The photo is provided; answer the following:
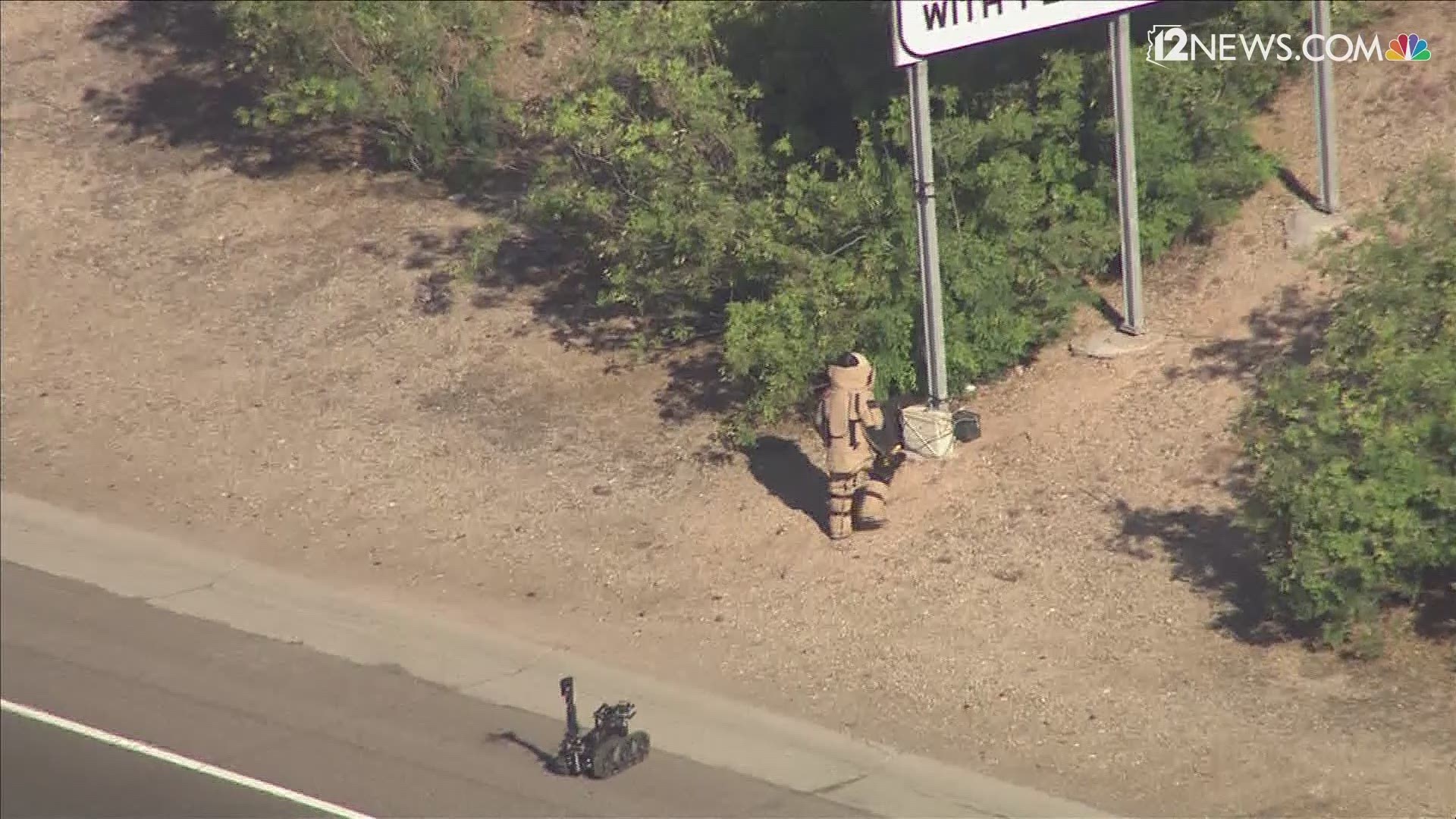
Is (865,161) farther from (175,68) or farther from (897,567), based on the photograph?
(175,68)

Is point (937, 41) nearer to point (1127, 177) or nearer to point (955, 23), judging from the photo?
point (955, 23)

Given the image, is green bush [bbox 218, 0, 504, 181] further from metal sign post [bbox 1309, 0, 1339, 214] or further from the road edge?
metal sign post [bbox 1309, 0, 1339, 214]

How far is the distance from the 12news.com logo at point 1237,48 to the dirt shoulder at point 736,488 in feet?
0.92

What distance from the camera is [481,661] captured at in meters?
12.9

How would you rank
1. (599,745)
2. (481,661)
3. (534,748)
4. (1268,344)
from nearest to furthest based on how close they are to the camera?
1. (599,745)
2. (534,748)
3. (481,661)
4. (1268,344)

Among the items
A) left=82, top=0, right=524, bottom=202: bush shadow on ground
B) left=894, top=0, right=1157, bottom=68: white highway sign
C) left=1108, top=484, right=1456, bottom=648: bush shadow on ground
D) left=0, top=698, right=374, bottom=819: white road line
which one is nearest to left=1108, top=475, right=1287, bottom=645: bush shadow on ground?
left=1108, top=484, right=1456, bottom=648: bush shadow on ground

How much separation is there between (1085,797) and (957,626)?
2163 mm

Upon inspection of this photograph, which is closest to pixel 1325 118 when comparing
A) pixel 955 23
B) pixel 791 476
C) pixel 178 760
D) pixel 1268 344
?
pixel 1268 344

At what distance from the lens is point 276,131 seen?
882 inches

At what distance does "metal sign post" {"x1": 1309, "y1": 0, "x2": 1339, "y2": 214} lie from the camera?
15.2 metres

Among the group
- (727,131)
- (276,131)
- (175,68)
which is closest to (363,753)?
(727,131)

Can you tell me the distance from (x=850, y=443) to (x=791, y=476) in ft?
4.50

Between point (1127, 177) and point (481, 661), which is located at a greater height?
point (1127, 177)

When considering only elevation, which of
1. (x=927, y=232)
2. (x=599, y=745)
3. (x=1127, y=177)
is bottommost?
(x=599, y=745)
